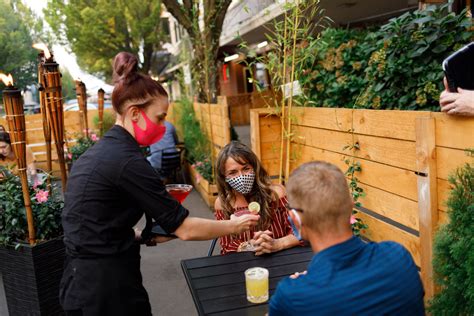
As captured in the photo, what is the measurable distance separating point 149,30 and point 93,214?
23873mm

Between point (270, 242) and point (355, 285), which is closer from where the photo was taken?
point (355, 285)

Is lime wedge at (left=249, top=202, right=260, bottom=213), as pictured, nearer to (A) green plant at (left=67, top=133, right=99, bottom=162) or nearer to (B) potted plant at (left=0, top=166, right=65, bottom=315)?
(B) potted plant at (left=0, top=166, right=65, bottom=315)

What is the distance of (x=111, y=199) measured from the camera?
1.97 meters

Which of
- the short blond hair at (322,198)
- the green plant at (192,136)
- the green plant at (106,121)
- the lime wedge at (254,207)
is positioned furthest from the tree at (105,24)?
the short blond hair at (322,198)

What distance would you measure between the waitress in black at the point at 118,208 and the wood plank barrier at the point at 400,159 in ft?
3.78

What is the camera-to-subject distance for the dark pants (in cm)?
202

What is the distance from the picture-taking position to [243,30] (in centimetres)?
1386

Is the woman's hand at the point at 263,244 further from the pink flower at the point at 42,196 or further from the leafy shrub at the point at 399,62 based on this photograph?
the pink flower at the point at 42,196

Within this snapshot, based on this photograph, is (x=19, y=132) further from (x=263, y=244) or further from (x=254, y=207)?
(x=263, y=244)

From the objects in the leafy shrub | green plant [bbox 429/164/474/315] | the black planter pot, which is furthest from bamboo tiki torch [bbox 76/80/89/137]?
green plant [bbox 429/164/474/315]

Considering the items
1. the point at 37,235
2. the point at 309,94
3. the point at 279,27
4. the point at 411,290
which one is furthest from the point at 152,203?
the point at 309,94

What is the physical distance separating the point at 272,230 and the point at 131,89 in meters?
1.40

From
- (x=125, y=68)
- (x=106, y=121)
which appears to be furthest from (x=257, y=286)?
(x=106, y=121)

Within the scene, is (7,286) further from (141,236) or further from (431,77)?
(431,77)
